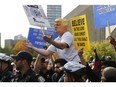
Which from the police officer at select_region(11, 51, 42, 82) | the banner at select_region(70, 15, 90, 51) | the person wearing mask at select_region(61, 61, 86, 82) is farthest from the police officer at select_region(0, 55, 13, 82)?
the person wearing mask at select_region(61, 61, 86, 82)

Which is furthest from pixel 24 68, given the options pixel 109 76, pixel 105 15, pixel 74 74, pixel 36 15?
pixel 105 15

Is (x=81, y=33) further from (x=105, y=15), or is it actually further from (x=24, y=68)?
(x=24, y=68)

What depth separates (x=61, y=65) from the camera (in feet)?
19.6

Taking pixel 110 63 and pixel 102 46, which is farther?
pixel 102 46

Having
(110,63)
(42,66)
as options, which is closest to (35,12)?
(42,66)

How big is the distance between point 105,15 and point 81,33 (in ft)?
2.05

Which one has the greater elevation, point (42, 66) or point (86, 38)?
point (86, 38)

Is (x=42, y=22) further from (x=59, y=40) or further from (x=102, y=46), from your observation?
(x=102, y=46)

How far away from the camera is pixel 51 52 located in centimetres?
620

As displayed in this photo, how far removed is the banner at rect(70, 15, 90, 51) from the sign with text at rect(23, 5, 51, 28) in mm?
567

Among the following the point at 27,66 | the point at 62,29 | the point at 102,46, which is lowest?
the point at 102,46

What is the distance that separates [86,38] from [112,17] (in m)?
0.63

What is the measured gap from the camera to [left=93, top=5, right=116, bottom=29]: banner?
6.93m

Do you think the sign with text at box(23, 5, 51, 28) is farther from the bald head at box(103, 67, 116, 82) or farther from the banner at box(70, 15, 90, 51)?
the bald head at box(103, 67, 116, 82)
